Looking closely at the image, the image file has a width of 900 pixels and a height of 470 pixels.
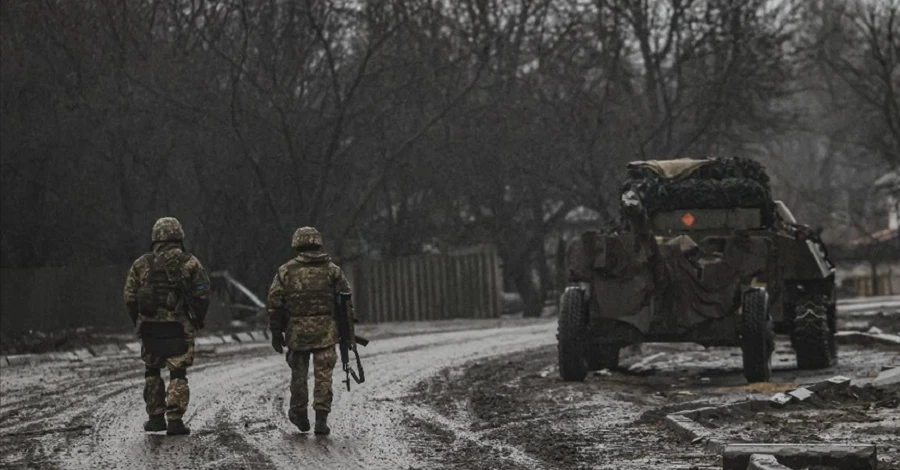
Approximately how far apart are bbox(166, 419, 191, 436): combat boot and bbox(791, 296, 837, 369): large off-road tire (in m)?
8.55

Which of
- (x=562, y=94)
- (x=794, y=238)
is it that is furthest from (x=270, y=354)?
(x=562, y=94)

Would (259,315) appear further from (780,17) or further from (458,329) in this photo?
(780,17)

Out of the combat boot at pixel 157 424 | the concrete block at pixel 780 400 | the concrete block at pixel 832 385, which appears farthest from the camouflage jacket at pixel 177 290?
the concrete block at pixel 832 385

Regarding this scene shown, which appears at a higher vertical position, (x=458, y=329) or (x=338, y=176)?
(x=338, y=176)

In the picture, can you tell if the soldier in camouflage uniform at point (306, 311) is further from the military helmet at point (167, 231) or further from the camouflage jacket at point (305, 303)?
the military helmet at point (167, 231)

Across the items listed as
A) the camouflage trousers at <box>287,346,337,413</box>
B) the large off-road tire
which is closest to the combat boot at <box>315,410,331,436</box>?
the camouflage trousers at <box>287,346,337,413</box>

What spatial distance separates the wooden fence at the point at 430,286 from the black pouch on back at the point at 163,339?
81.2 feet

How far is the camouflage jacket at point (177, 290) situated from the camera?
12578mm

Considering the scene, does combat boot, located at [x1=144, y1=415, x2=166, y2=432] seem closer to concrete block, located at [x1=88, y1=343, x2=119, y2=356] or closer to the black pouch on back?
the black pouch on back

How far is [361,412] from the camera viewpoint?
545 inches

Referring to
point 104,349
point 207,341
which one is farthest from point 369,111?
point 104,349

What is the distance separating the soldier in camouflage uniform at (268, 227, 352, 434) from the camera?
12.4 metres

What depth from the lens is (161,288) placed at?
41.2 ft

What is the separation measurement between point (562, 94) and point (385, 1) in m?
9.37
